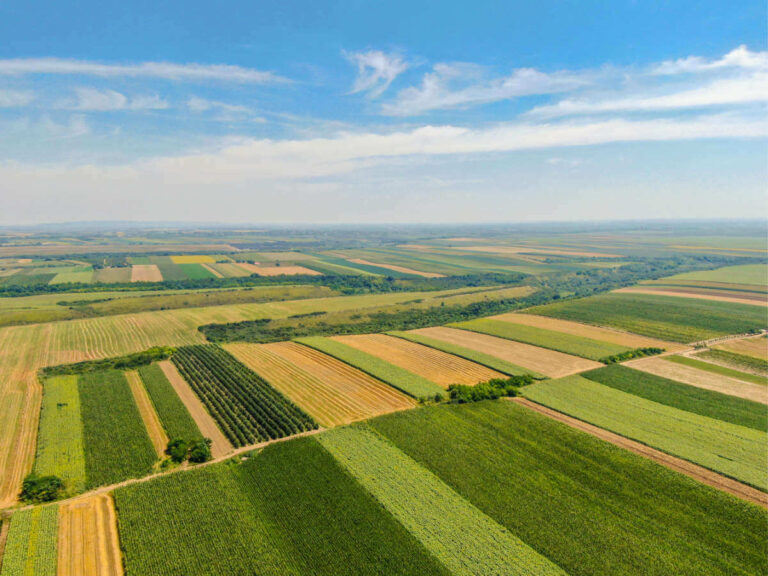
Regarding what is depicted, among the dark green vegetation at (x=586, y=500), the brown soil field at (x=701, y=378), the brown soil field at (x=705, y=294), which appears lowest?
the dark green vegetation at (x=586, y=500)

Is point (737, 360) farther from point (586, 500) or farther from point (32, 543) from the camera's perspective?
point (32, 543)

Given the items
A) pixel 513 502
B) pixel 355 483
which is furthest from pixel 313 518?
pixel 513 502

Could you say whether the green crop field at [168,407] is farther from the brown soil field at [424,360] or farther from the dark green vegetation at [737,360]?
the dark green vegetation at [737,360]

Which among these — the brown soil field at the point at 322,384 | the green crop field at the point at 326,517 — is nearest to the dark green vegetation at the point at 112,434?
the green crop field at the point at 326,517

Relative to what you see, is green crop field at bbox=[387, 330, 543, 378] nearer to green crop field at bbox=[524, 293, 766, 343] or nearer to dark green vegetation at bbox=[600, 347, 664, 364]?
dark green vegetation at bbox=[600, 347, 664, 364]

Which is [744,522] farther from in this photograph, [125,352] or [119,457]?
[125,352]

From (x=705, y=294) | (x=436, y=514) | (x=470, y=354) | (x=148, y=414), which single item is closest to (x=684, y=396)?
(x=470, y=354)
